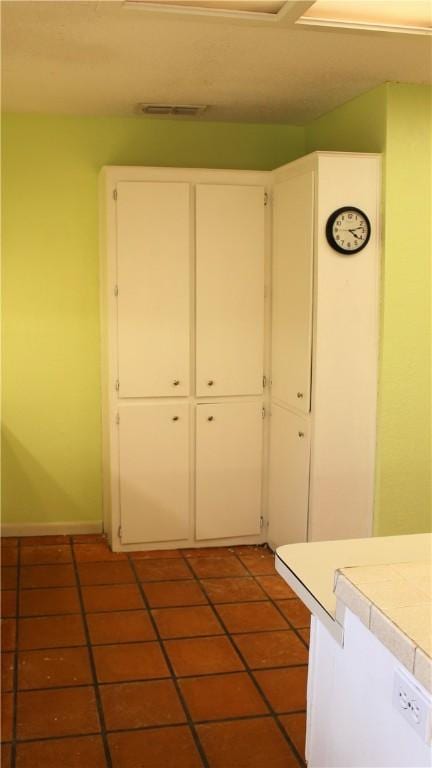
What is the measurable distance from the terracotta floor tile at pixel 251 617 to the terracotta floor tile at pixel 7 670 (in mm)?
971

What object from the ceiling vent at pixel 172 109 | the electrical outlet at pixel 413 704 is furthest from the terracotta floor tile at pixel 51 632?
the ceiling vent at pixel 172 109

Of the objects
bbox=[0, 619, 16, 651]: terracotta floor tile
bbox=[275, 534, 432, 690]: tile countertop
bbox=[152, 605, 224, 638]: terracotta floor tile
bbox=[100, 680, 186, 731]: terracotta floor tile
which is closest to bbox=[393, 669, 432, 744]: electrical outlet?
bbox=[275, 534, 432, 690]: tile countertop

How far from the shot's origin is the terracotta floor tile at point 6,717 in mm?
2733

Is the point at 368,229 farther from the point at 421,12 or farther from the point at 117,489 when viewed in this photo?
the point at 117,489

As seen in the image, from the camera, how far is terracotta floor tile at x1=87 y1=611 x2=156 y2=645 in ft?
11.4

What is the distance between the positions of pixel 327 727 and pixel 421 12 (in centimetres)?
254

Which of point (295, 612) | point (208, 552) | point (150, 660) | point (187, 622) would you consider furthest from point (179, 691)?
point (208, 552)

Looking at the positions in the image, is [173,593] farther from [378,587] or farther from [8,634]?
[378,587]

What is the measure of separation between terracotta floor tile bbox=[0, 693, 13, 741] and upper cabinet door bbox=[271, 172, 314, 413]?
2.00 meters

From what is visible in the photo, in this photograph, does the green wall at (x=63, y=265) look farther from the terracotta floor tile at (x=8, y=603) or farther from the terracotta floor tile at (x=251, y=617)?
the terracotta floor tile at (x=251, y=617)

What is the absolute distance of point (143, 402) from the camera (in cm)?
451

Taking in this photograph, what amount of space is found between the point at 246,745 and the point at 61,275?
2980 millimetres

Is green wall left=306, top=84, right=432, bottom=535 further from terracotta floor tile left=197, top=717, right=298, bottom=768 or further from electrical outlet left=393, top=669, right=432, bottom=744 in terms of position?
electrical outlet left=393, top=669, right=432, bottom=744

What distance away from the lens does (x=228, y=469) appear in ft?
15.3
